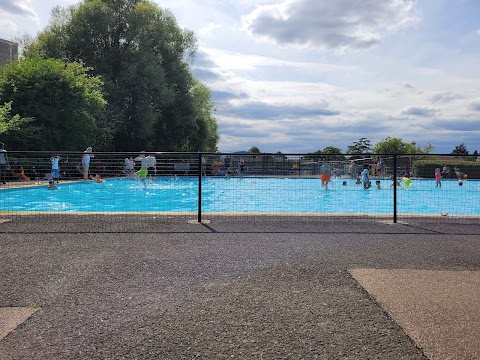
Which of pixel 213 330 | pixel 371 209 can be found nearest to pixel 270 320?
pixel 213 330

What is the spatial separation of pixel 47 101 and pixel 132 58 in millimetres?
12451

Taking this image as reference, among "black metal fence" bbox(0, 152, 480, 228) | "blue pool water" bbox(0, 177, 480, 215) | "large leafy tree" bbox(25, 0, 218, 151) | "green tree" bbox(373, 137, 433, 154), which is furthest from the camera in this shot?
"green tree" bbox(373, 137, 433, 154)

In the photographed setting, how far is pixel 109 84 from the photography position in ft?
122

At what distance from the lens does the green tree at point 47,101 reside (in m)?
27.9

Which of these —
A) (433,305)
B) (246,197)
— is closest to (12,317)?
(433,305)

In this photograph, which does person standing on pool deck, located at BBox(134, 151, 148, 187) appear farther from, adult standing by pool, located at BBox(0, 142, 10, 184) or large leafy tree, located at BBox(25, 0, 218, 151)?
large leafy tree, located at BBox(25, 0, 218, 151)

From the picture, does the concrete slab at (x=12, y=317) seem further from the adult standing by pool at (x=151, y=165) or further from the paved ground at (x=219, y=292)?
the adult standing by pool at (x=151, y=165)

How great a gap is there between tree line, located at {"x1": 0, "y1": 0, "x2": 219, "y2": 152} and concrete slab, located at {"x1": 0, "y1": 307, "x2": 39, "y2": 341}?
83.3 feet

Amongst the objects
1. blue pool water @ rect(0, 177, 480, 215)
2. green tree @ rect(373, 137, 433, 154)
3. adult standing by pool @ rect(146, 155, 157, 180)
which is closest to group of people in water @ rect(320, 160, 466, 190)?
blue pool water @ rect(0, 177, 480, 215)

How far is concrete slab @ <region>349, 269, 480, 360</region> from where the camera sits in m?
3.05

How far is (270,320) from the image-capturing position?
3.48 metres

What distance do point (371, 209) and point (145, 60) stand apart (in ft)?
92.9

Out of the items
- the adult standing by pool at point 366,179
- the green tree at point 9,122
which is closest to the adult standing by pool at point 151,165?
the adult standing by pool at point 366,179

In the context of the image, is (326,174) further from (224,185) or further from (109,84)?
(109,84)
